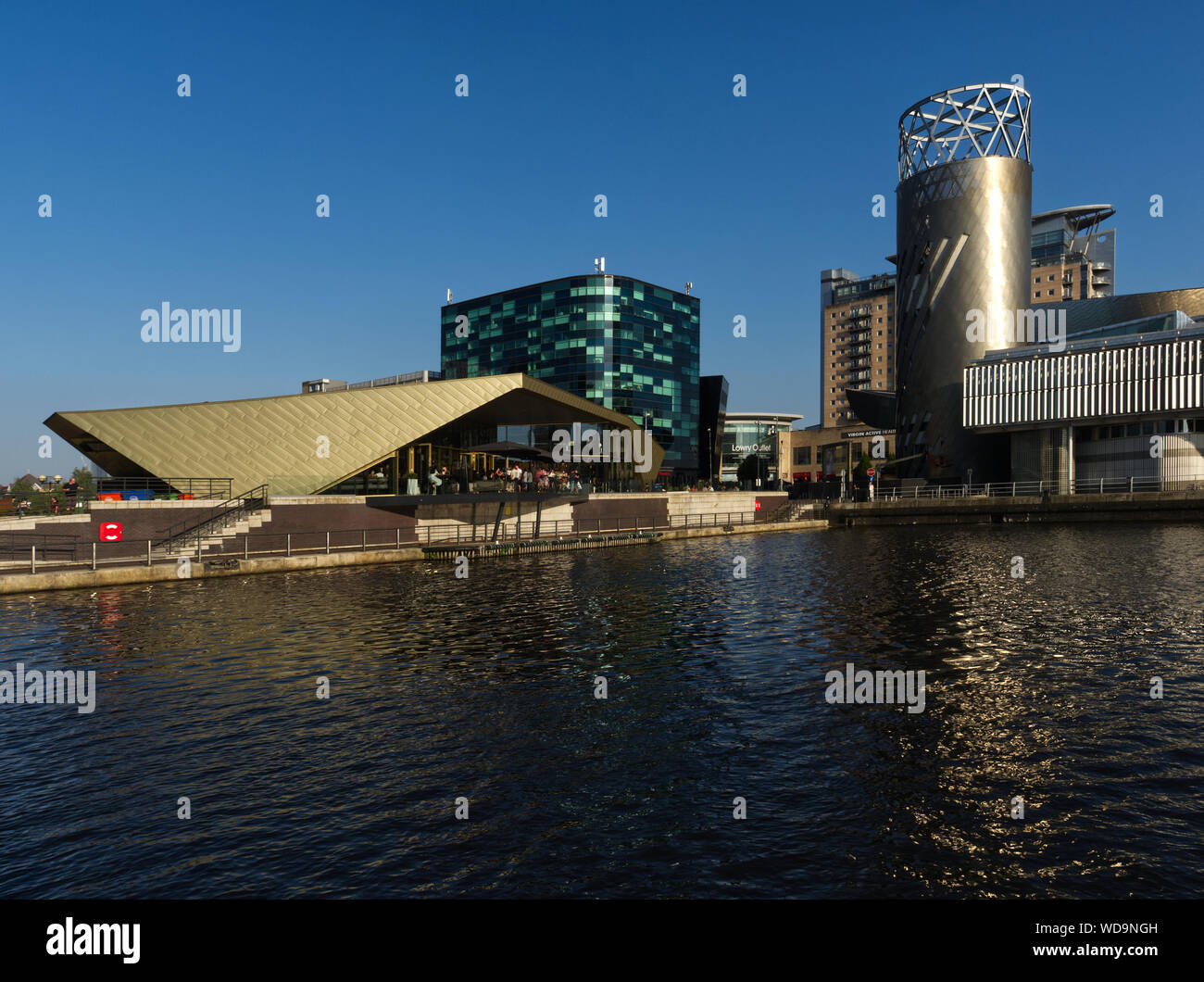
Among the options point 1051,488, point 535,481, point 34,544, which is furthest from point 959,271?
point 34,544

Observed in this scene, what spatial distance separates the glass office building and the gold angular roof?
254 ft

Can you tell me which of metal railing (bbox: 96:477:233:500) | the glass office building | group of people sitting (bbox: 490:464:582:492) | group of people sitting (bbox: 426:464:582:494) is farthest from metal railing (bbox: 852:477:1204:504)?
metal railing (bbox: 96:477:233:500)

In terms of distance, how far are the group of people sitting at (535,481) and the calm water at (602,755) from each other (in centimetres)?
2331

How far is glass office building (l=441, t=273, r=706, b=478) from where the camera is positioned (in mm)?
127000

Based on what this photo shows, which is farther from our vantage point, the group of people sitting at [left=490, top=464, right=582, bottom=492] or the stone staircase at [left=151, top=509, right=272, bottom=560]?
the group of people sitting at [left=490, top=464, right=582, bottom=492]

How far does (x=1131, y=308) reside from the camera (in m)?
113

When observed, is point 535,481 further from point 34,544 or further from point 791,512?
point 791,512

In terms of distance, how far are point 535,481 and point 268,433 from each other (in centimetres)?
1574

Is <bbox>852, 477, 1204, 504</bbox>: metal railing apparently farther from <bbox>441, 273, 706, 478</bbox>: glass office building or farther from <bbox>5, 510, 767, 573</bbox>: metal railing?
<bbox>441, 273, 706, 478</bbox>: glass office building

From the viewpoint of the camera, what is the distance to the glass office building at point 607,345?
417 ft

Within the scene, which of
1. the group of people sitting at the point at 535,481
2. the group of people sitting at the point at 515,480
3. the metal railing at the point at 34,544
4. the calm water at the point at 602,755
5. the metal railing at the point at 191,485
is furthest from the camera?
the group of people sitting at the point at 535,481

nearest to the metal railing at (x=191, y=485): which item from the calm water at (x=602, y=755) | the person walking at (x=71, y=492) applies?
the person walking at (x=71, y=492)

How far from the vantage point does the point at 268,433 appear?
44.3 m

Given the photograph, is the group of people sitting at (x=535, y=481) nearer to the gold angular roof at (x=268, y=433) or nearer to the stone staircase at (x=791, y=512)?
the gold angular roof at (x=268, y=433)
